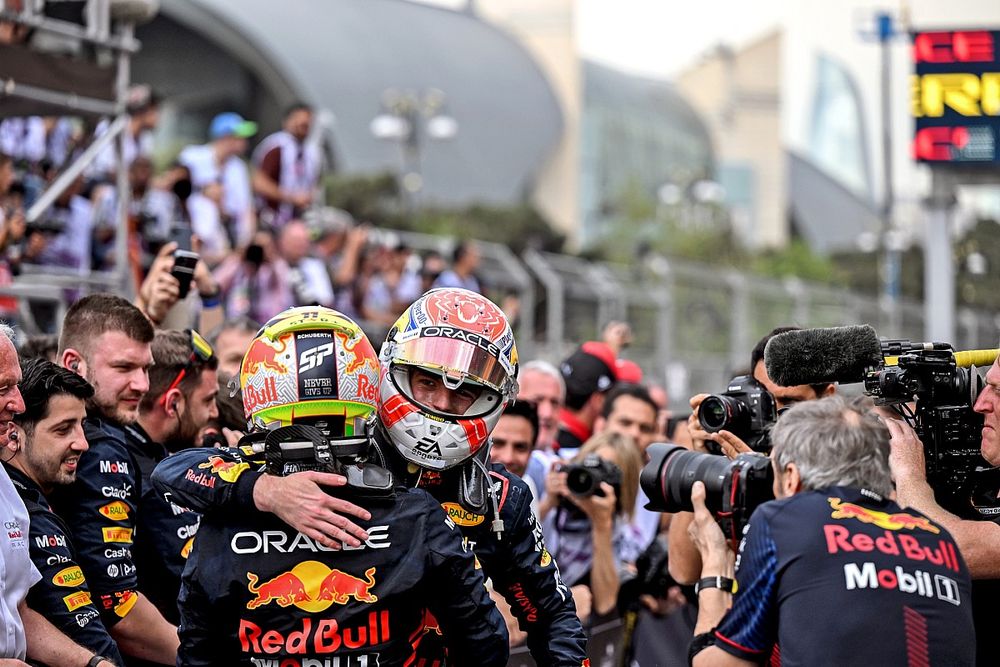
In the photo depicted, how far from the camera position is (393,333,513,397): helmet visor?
4.00 m

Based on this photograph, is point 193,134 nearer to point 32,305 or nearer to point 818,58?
point 32,305

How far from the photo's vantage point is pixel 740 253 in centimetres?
4972

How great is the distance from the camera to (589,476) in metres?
6.14

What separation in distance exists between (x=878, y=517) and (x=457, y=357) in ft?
4.11

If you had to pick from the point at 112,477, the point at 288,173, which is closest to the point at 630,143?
the point at 288,173

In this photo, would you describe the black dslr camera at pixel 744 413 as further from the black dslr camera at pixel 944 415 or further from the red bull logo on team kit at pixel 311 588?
the red bull logo on team kit at pixel 311 588

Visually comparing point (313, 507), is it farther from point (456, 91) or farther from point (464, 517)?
point (456, 91)

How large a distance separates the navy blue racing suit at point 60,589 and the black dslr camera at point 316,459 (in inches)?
42.4

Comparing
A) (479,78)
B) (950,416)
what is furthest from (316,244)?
(479,78)

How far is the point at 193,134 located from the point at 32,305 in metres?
47.0

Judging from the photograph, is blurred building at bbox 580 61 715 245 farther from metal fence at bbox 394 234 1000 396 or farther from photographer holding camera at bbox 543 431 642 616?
photographer holding camera at bbox 543 431 642 616

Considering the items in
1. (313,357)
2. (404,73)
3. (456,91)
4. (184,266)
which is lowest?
(313,357)

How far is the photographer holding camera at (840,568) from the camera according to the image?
11.4ft

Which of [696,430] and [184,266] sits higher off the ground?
[184,266]
